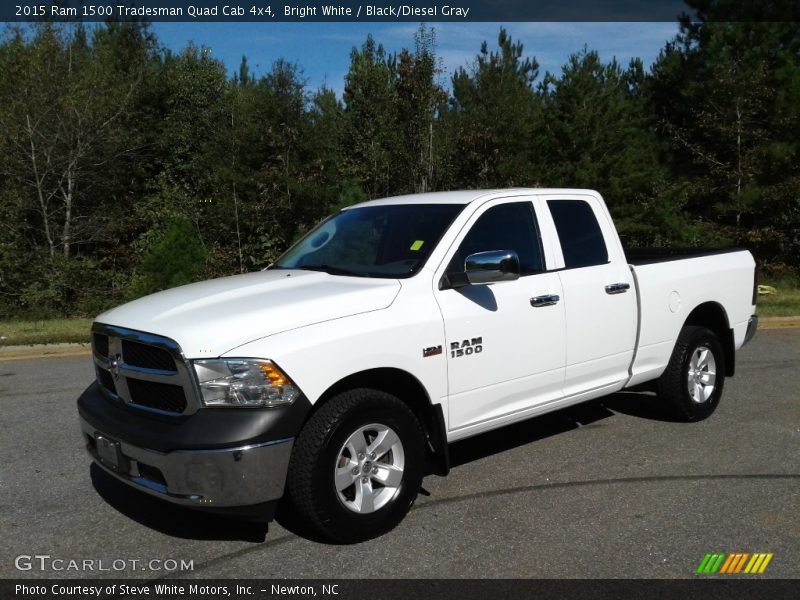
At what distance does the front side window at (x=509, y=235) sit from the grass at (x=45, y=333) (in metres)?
7.74

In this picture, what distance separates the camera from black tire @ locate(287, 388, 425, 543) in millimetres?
3770

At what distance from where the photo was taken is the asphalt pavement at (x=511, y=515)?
12.5 ft

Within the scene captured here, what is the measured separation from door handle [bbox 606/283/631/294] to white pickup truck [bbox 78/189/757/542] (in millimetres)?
34

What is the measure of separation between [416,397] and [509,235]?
4.44ft

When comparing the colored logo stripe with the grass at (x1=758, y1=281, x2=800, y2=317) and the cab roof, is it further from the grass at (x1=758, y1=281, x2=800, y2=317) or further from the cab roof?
the grass at (x1=758, y1=281, x2=800, y2=317)

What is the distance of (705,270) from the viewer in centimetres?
638

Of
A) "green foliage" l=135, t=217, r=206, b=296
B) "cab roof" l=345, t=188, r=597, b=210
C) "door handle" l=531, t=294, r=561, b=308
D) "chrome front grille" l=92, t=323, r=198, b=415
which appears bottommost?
"green foliage" l=135, t=217, r=206, b=296

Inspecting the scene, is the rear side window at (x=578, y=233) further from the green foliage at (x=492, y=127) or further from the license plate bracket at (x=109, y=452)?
the green foliage at (x=492, y=127)

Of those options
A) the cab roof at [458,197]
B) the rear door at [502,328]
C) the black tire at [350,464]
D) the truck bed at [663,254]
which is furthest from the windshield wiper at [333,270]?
the truck bed at [663,254]

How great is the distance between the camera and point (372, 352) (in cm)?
402

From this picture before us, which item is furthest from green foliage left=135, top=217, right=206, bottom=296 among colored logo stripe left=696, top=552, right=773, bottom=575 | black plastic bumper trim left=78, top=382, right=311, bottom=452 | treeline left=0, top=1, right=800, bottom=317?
colored logo stripe left=696, top=552, right=773, bottom=575

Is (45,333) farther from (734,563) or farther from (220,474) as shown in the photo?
(734,563)

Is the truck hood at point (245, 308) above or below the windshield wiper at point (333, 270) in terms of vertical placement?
below
